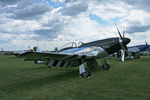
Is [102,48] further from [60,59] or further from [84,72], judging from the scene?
[60,59]

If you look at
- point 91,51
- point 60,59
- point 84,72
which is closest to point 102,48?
point 91,51

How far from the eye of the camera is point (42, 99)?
14.5ft

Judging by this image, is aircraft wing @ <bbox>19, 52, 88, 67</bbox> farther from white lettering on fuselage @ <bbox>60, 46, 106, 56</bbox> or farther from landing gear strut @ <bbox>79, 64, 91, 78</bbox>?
landing gear strut @ <bbox>79, 64, 91, 78</bbox>

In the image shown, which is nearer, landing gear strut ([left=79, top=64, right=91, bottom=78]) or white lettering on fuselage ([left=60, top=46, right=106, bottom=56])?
landing gear strut ([left=79, top=64, right=91, bottom=78])

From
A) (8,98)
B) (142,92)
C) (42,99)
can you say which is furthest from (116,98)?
(8,98)

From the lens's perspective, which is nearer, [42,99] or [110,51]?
[42,99]

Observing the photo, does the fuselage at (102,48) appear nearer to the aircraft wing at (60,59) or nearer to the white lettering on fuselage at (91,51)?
the white lettering on fuselage at (91,51)

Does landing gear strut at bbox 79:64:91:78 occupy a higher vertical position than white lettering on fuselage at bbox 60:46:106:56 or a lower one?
lower

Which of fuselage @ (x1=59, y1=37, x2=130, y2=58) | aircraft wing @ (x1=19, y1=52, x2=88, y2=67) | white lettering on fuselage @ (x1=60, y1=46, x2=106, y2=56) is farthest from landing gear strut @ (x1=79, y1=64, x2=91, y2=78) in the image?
fuselage @ (x1=59, y1=37, x2=130, y2=58)

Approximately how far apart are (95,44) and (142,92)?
5315mm

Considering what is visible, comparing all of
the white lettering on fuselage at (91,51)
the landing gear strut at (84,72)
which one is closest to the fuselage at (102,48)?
the white lettering on fuselage at (91,51)

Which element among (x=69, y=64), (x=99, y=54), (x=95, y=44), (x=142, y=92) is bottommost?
(x=142, y=92)

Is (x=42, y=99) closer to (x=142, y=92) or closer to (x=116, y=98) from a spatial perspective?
(x=116, y=98)

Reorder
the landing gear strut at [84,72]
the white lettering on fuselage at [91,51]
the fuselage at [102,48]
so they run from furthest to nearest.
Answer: the fuselage at [102,48] → the white lettering on fuselage at [91,51] → the landing gear strut at [84,72]
